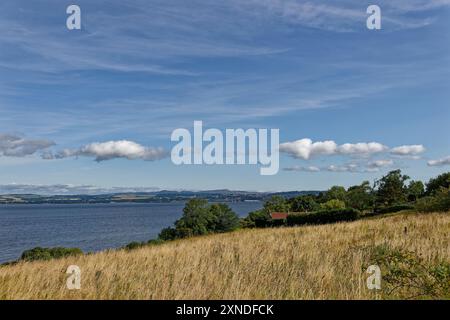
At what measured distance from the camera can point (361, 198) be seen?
85750 mm

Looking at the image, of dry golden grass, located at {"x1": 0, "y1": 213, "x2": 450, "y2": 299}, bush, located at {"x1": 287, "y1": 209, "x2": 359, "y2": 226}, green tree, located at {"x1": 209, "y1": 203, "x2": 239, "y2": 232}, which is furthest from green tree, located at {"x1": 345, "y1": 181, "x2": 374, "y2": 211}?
dry golden grass, located at {"x1": 0, "y1": 213, "x2": 450, "y2": 299}

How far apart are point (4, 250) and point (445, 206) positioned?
3190 inches

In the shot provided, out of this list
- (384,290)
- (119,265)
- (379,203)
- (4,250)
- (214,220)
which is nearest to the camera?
(384,290)

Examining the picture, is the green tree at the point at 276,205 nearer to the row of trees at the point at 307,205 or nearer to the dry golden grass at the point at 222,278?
the row of trees at the point at 307,205

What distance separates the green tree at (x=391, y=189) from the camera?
79444 millimetres

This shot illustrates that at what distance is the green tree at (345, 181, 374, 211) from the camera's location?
276 ft

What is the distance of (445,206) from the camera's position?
36.1m

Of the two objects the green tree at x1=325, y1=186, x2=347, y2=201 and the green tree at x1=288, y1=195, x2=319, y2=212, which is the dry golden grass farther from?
the green tree at x1=325, y1=186, x2=347, y2=201

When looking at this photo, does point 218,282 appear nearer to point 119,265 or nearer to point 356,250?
point 119,265

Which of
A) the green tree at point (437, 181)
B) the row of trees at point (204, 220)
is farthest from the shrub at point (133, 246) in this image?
the green tree at point (437, 181)

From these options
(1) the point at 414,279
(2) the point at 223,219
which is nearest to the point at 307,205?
(2) the point at 223,219

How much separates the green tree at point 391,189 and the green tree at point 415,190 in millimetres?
2134

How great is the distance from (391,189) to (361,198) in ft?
22.7
